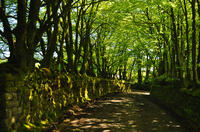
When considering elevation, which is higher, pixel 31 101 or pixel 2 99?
pixel 2 99

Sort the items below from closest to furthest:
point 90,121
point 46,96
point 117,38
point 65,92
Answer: point 46,96, point 90,121, point 65,92, point 117,38

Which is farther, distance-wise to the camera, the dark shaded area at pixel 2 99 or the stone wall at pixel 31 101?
the stone wall at pixel 31 101

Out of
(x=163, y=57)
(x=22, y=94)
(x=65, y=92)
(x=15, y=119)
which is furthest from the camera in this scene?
(x=163, y=57)

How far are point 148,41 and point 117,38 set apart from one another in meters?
4.23

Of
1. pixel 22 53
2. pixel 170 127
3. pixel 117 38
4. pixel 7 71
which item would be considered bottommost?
pixel 170 127

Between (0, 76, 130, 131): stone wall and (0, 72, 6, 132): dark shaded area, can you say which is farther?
(0, 76, 130, 131): stone wall

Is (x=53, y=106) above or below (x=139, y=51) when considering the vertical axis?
below

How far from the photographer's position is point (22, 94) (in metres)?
4.78

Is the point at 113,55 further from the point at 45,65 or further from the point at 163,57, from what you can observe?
the point at 45,65

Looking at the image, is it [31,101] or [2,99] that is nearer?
[2,99]

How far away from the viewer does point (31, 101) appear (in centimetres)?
533

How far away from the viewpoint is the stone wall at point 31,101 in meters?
3.96

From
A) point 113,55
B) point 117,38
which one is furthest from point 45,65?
point 113,55

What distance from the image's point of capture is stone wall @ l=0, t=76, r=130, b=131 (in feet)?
13.0
